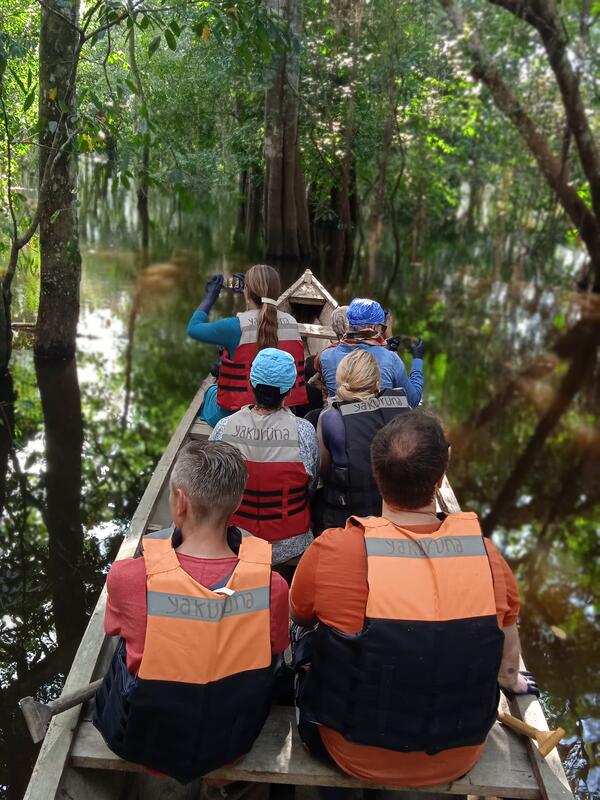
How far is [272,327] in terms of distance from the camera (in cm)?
393

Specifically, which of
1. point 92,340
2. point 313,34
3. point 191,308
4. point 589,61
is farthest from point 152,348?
point 589,61

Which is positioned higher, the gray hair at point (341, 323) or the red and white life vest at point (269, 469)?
the gray hair at point (341, 323)

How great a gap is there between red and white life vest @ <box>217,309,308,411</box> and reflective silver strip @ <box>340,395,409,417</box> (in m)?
1.04

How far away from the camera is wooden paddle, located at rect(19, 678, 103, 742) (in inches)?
85.8

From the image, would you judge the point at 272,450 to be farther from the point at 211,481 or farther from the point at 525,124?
the point at 525,124

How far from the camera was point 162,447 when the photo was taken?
6.29 metres

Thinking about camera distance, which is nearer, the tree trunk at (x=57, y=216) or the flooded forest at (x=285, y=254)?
the flooded forest at (x=285, y=254)

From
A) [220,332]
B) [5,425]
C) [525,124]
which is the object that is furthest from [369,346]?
[525,124]

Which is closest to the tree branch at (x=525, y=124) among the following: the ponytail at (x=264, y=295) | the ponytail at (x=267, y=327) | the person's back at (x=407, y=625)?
the ponytail at (x=264, y=295)

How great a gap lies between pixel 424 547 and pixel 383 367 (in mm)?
1796

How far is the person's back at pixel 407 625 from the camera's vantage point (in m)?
1.86

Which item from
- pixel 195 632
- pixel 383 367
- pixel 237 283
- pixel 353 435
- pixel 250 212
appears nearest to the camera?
pixel 195 632

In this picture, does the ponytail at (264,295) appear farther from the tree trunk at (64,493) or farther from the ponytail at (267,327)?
the tree trunk at (64,493)

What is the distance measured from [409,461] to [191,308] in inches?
374
